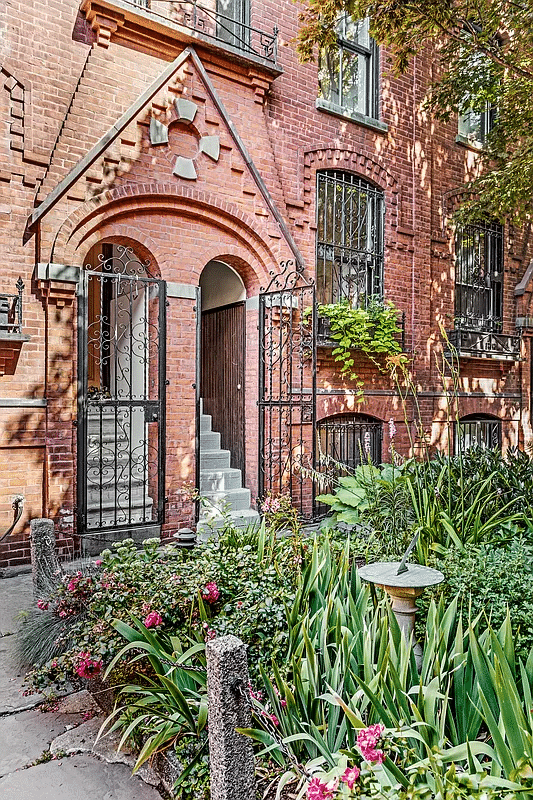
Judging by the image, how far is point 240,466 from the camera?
7.57 metres

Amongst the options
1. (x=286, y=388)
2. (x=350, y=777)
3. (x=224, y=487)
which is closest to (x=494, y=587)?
(x=350, y=777)

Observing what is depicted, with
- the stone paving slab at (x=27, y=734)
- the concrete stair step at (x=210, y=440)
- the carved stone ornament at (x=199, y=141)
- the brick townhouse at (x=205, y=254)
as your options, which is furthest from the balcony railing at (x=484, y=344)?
the stone paving slab at (x=27, y=734)

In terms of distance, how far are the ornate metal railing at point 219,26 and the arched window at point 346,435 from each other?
514cm

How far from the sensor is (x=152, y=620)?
2.94 m

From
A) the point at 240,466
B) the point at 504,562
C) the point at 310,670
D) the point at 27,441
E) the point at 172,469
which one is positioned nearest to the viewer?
the point at 310,670

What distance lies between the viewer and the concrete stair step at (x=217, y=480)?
7180mm

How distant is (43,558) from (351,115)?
7638 mm

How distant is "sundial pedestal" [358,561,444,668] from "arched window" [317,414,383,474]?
16.2 feet

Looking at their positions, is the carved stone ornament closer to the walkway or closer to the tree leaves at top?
the tree leaves at top

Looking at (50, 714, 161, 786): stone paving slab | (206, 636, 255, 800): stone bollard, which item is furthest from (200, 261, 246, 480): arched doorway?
(206, 636, 255, 800): stone bollard

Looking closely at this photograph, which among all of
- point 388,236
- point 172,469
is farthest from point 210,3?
point 172,469

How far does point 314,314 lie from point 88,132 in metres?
3.34

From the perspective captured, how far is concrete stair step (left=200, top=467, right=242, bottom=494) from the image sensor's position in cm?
718

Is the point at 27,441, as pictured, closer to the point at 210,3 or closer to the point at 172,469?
the point at 172,469
